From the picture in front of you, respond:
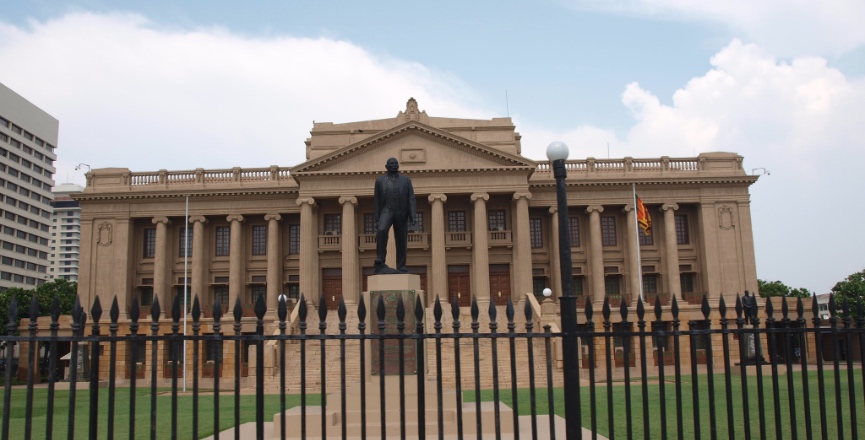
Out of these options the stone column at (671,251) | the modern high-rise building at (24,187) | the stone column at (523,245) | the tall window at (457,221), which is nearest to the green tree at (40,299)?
the modern high-rise building at (24,187)

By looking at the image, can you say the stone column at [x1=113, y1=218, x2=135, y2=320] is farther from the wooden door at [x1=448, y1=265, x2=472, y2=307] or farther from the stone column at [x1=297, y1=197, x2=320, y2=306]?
the wooden door at [x1=448, y1=265, x2=472, y2=307]

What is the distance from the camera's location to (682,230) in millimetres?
48906

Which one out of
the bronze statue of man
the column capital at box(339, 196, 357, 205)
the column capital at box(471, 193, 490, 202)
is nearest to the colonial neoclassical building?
the column capital at box(339, 196, 357, 205)

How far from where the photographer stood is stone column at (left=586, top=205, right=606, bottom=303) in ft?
153

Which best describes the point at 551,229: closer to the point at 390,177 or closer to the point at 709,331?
the point at 390,177

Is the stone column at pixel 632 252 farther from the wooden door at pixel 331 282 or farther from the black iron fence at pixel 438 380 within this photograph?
the wooden door at pixel 331 282

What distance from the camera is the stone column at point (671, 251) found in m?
46.5

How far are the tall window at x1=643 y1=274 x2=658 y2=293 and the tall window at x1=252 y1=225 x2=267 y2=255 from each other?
84.4ft

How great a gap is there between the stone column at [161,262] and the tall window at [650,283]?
31655mm

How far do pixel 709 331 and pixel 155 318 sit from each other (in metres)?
4.80

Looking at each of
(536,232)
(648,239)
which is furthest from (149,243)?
(648,239)

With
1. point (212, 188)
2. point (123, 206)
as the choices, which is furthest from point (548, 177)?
point (123, 206)

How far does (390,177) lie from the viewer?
13.1m

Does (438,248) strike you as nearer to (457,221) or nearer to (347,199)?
(457,221)
